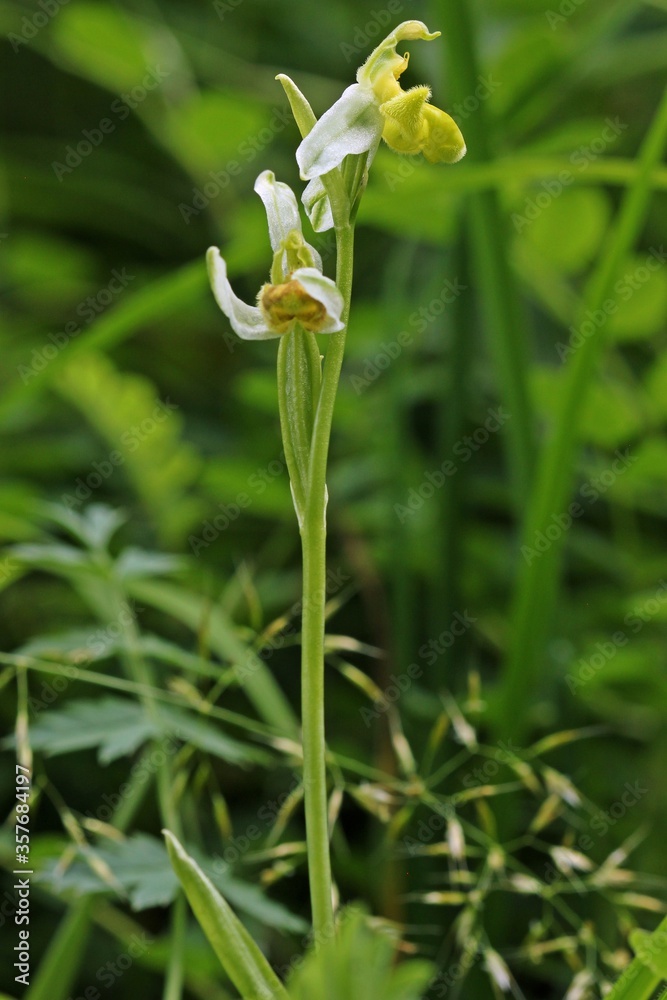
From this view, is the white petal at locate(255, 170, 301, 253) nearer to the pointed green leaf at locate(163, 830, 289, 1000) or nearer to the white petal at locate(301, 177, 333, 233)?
the white petal at locate(301, 177, 333, 233)

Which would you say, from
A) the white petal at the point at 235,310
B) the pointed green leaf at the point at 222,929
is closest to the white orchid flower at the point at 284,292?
the white petal at the point at 235,310

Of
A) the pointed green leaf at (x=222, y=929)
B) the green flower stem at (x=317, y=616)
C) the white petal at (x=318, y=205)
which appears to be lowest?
the pointed green leaf at (x=222, y=929)

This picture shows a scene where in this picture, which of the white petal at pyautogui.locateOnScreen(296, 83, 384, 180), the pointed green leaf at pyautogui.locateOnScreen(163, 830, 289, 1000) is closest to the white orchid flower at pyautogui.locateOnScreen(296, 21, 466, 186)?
the white petal at pyautogui.locateOnScreen(296, 83, 384, 180)

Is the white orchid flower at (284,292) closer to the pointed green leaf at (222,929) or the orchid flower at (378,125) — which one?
the orchid flower at (378,125)

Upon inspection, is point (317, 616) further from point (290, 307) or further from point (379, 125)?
point (379, 125)

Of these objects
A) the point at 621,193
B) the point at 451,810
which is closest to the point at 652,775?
the point at 451,810

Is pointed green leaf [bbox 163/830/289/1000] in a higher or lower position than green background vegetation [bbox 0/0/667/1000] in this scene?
lower
